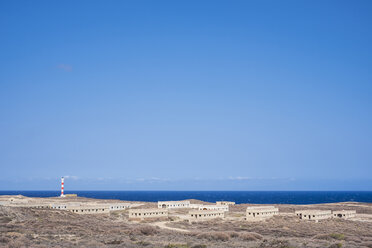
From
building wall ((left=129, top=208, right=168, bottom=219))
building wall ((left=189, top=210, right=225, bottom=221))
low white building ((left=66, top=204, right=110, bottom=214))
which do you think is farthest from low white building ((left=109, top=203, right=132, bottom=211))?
building wall ((left=189, top=210, right=225, bottom=221))

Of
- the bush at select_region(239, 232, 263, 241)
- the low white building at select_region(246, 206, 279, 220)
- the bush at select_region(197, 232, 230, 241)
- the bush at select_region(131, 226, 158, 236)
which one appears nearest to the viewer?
the bush at select_region(197, 232, 230, 241)

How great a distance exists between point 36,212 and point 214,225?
28557 millimetres

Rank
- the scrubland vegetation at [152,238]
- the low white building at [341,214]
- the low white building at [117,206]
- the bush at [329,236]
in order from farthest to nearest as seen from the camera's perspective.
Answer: the low white building at [117,206], the low white building at [341,214], the bush at [329,236], the scrubland vegetation at [152,238]

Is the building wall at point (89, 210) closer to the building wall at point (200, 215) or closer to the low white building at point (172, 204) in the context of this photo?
the low white building at point (172, 204)

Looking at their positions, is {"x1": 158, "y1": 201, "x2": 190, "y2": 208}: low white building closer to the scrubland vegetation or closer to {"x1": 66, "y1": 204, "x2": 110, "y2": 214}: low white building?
{"x1": 66, "y1": 204, "x2": 110, "y2": 214}: low white building

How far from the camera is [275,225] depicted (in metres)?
58.3

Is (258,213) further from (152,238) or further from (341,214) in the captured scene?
(152,238)

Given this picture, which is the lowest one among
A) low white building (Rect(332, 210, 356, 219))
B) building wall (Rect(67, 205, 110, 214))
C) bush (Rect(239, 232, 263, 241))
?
low white building (Rect(332, 210, 356, 219))

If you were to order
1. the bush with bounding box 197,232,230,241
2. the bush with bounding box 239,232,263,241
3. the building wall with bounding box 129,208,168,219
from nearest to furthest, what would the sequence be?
the bush with bounding box 197,232,230,241, the bush with bounding box 239,232,263,241, the building wall with bounding box 129,208,168,219

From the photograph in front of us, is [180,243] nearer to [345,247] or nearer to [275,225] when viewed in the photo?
[345,247]

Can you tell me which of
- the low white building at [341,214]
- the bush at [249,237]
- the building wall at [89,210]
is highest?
the building wall at [89,210]

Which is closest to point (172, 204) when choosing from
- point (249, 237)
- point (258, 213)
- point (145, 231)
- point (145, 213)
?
point (145, 213)

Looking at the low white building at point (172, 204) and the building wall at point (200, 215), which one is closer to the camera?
the building wall at point (200, 215)

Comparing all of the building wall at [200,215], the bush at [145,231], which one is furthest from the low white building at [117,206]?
the bush at [145,231]
